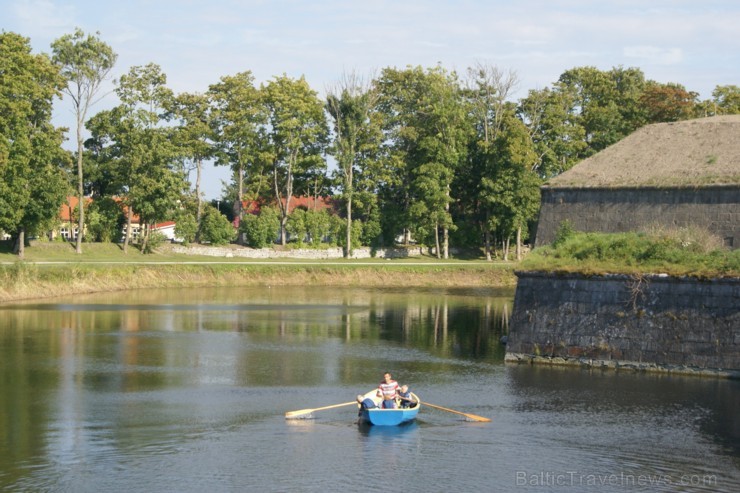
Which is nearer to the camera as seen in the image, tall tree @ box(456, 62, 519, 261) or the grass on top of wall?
the grass on top of wall

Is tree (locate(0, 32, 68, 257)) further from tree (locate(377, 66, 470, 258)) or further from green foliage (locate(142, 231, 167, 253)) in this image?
tree (locate(377, 66, 470, 258))

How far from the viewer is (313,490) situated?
23078mm

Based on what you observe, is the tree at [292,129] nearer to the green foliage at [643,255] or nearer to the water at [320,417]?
the water at [320,417]

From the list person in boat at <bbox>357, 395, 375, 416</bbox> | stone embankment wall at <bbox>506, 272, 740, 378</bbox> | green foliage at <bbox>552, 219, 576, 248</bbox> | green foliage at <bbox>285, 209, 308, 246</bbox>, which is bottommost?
person in boat at <bbox>357, 395, 375, 416</bbox>

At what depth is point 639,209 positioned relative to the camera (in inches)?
1871

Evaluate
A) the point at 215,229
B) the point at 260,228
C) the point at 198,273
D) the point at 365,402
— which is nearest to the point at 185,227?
the point at 215,229

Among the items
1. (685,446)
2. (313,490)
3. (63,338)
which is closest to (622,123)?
(63,338)

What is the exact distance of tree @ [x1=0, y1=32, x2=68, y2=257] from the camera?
76.7 m

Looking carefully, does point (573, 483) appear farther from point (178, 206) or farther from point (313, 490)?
point (178, 206)

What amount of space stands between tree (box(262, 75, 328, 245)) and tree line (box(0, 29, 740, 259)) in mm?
166

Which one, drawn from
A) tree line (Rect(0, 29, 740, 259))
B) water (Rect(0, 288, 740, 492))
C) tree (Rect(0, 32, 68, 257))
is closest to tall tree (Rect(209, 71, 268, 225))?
tree line (Rect(0, 29, 740, 259))

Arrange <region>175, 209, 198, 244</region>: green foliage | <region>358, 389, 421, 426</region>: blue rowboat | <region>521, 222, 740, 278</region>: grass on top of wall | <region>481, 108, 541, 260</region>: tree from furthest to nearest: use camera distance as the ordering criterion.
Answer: <region>481, 108, 541, 260</region>: tree < <region>175, 209, 198, 244</region>: green foliage < <region>521, 222, 740, 278</region>: grass on top of wall < <region>358, 389, 421, 426</region>: blue rowboat

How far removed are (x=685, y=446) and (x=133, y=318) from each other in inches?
1360

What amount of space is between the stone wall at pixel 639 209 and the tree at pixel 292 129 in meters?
52.9
